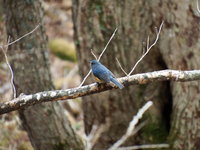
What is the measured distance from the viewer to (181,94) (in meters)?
5.55

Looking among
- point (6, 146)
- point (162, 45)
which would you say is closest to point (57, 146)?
point (6, 146)

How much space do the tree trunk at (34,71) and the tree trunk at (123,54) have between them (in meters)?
1.06

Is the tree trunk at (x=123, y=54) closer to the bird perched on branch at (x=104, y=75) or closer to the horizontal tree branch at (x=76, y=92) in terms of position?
the bird perched on branch at (x=104, y=75)

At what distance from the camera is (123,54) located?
235 inches

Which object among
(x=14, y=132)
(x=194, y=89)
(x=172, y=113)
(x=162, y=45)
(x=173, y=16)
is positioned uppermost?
(x=173, y=16)

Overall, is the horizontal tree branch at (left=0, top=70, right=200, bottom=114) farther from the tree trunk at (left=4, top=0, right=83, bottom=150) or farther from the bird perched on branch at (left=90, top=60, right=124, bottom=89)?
the tree trunk at (left=4, top=0, right=83, bottom=150)

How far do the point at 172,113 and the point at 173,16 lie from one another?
132cm

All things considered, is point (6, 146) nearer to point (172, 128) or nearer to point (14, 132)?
point (14, 132)

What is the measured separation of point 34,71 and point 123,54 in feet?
5.00

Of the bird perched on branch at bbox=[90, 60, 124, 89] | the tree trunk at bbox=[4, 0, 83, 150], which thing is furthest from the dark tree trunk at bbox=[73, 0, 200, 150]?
the bird perched on branch at bbox=[90, 60, 124, 89]

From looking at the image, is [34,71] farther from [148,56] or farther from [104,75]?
[148,56]

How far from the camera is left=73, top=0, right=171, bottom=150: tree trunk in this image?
5.91m

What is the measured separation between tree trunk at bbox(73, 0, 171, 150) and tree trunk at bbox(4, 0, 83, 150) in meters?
1.06

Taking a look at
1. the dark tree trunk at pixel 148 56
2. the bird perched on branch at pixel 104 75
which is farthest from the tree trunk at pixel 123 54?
the bird perched on branch at pixel 104 75
